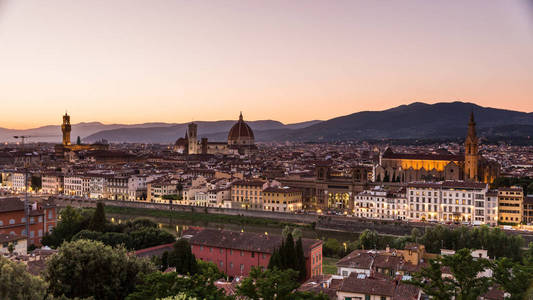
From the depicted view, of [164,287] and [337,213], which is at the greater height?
[164,287]

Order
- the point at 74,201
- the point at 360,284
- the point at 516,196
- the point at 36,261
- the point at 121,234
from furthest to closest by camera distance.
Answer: the point at 74,201 → the point at 516,196 → the point at 121,234 → the point at 36,261 → the point at 360,284

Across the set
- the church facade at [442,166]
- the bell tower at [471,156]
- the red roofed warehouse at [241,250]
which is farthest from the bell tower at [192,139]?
the red roofed warehouse at [241,250]

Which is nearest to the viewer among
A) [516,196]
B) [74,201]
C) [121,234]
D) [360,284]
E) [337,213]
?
[360,284]

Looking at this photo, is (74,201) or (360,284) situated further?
(74,201)

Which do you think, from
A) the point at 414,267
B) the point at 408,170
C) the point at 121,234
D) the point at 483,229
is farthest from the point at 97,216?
the point at 408,170

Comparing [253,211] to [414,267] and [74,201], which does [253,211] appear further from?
[414,267]

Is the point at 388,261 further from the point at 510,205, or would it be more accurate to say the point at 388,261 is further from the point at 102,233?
the point at 510,205
